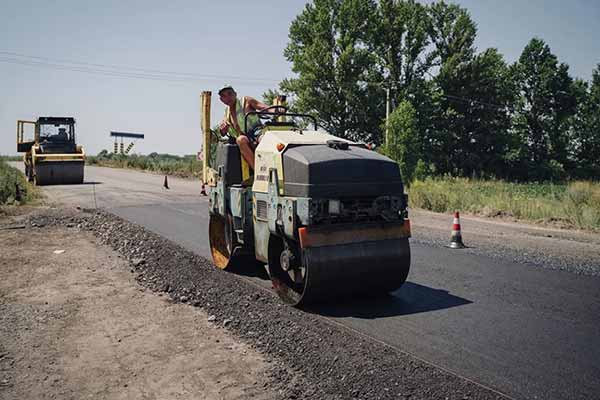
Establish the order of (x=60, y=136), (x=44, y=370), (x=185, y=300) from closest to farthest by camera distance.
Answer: (x=44, y=370) → (x=185, y=300) → (x=60, y=136)

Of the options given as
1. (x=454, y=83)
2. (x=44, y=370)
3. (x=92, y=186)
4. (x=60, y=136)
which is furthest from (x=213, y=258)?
(x=454, y=83)

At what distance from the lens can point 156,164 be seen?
4197 centimetres

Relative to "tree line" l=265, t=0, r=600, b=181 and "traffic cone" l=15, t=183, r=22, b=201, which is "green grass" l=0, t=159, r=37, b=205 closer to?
"traffic cone" l=15, t=183, r=22, b=201

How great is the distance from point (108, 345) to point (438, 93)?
3934cm

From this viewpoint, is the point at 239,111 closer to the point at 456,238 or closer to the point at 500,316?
the point at 500,316

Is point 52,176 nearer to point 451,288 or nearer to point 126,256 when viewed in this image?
point 126,256

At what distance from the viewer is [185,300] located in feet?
19.9

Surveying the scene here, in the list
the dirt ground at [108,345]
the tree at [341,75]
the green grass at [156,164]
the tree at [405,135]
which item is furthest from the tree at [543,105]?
the dirt ground at [108,345]

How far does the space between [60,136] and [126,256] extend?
18332 mm

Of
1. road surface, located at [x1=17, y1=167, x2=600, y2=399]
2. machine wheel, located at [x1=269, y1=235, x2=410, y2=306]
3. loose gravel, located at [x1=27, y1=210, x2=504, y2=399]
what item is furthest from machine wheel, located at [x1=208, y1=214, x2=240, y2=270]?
machine wheel, located at [x1=269, y1=235, x2=410, y2=306]

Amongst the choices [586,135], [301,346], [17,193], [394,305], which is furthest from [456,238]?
[586,135]

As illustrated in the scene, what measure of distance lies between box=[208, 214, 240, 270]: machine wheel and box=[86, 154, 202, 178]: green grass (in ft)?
83.8

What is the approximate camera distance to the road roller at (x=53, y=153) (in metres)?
22.5

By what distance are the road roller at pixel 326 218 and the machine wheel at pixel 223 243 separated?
912 millimetres
